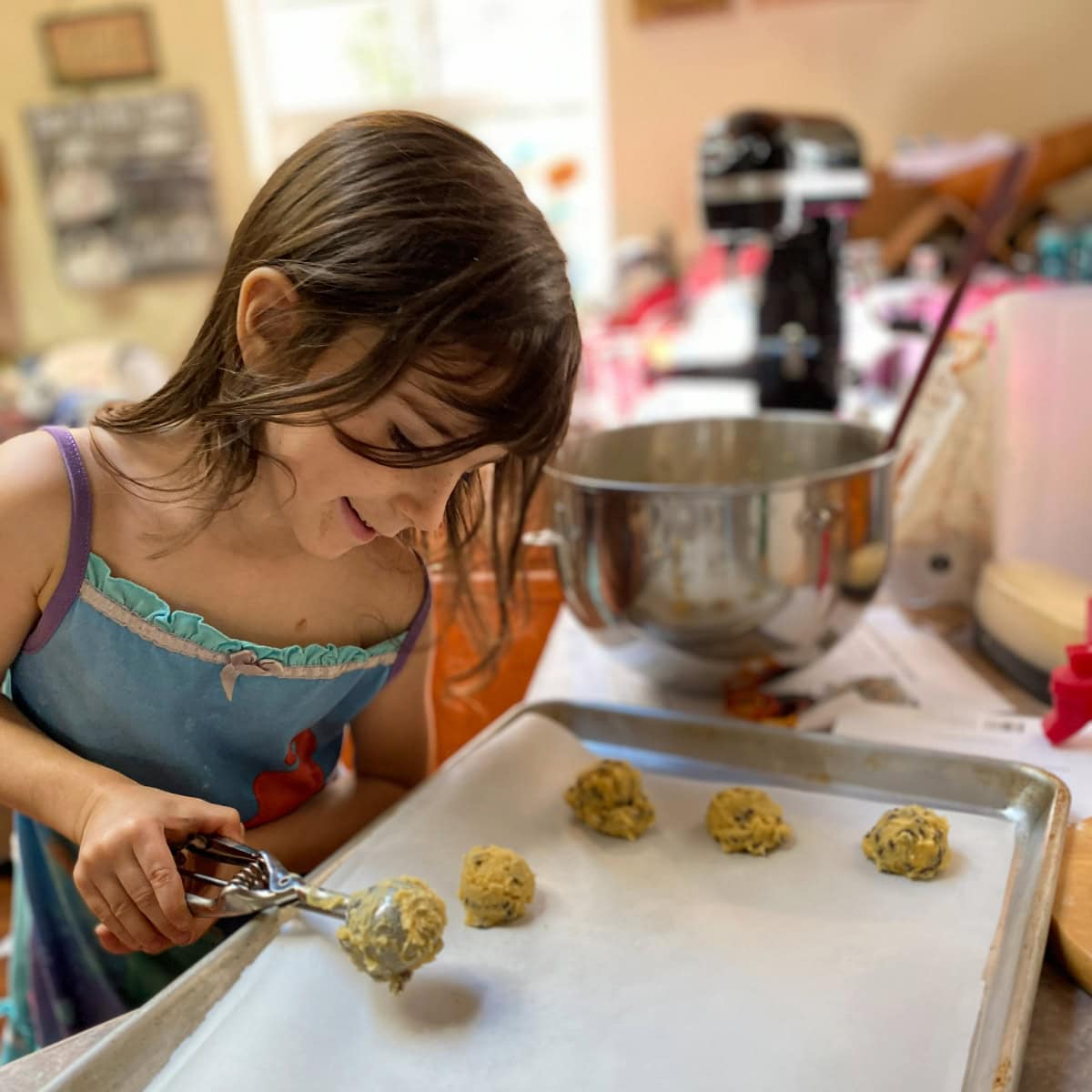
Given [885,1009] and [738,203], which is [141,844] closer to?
[885,1009]

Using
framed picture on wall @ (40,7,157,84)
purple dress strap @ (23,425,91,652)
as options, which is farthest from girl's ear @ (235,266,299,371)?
framed picture on wall @ (40,7,157,84)

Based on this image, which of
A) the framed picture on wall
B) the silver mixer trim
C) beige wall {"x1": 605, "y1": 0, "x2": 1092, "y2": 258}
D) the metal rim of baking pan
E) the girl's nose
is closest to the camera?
the metal rim of baking pan

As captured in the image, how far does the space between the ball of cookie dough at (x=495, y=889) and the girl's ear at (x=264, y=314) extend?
29 cm

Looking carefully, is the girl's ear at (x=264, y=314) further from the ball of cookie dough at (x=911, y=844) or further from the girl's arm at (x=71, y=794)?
the ball of cookie dough at (x=911, y=844)

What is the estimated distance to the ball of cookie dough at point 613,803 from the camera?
0.63 meters

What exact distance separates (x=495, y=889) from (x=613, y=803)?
0.39 ft

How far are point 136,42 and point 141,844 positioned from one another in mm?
3145

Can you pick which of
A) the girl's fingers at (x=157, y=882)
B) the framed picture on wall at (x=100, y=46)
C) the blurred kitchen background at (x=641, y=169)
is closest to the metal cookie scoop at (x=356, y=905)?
the girl's fingers at (x=157, y=882)

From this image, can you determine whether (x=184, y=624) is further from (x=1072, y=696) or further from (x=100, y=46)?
(x=100, y=46)

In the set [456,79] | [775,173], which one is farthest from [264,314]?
[456,79]

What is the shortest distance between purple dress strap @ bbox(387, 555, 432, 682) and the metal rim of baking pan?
0.08 meters

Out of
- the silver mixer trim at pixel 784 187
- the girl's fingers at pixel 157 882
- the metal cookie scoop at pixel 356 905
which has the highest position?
the silver mixer trim at pixel 784 187

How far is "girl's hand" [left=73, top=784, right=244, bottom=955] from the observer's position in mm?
488

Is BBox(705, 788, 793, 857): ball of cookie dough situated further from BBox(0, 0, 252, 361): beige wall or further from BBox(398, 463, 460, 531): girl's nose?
BBox(0, 0, 252, 361): beige wall
